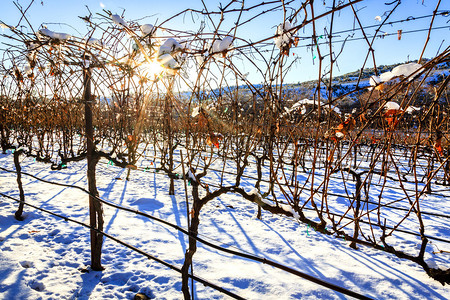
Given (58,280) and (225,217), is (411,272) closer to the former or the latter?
(225,217)

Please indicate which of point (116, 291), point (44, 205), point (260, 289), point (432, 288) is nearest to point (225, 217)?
point (260, 289)

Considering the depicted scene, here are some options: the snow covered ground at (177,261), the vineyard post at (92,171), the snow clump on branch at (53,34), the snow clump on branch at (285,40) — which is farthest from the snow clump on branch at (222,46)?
the vineyard post at (92,171)

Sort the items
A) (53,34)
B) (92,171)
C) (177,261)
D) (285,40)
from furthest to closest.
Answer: (177,261) < (92,171) < (53,34) < (285,40)

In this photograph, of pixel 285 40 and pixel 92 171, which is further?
pixel 92 171

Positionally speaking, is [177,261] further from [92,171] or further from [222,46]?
[222,46]

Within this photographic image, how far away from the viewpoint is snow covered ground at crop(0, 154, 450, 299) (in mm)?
1808

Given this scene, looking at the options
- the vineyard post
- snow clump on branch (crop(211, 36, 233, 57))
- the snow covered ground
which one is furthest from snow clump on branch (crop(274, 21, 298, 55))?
the vineyard post

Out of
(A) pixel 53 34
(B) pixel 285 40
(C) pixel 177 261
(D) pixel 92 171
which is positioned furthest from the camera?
(C) pixel 177 261

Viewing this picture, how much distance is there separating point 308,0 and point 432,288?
236cm

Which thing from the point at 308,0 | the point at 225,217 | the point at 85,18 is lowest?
the point at 225,217

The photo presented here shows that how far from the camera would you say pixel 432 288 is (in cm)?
192

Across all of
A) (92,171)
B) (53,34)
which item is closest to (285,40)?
(53,34)

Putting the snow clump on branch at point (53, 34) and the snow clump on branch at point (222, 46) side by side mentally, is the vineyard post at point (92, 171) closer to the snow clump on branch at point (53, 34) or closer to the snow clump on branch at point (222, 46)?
the snow clump on branch at point (53, 34)

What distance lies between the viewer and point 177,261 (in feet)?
7.23
